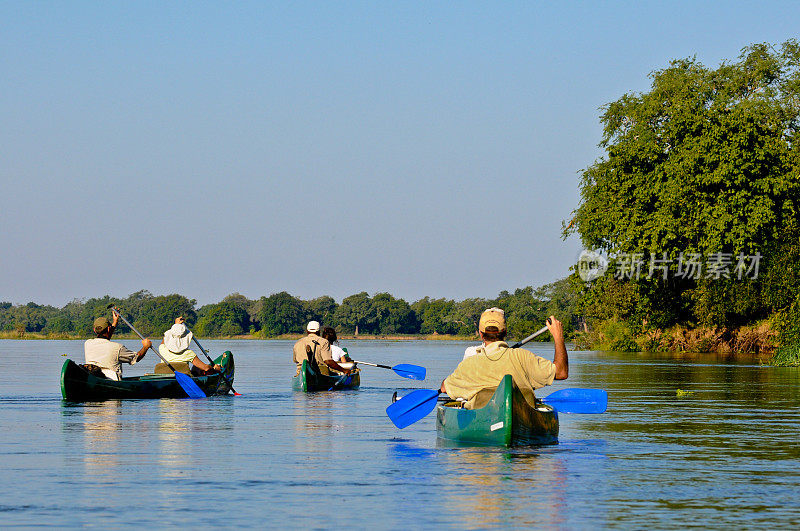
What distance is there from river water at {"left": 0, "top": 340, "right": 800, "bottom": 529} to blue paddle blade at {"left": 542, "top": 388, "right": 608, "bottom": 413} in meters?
0.36

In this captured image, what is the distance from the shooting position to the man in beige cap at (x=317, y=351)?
24281mm

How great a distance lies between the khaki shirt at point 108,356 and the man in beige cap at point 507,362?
9.62 m

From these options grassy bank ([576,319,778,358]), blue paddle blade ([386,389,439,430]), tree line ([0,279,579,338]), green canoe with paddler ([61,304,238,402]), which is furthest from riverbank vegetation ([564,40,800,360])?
tree line ([0,279,579,338])

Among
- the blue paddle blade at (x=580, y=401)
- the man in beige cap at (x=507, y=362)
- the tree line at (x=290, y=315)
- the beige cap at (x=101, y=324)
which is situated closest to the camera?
the man in beige cap at (x=507, y=362)

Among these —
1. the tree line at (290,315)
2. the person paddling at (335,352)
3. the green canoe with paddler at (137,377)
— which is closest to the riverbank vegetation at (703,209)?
the person paddling at (335,352)

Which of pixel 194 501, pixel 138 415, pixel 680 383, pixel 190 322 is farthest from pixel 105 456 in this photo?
pixel 190 322

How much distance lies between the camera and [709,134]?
4253 cm

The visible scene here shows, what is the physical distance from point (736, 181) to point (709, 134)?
215 centimetres

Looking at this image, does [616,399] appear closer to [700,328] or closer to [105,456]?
[105,456]

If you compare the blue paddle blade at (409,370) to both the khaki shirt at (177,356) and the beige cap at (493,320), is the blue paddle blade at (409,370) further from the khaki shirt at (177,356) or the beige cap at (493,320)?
the beige cap at (493,320)

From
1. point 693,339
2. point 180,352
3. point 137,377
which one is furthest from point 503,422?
point 693,339

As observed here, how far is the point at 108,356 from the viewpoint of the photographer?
19.5 m

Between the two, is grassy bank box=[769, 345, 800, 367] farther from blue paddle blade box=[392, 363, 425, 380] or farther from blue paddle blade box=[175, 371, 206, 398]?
blue paddle blade box=[175, 371, 206, 398]

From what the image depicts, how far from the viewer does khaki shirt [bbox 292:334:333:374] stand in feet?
79.7
